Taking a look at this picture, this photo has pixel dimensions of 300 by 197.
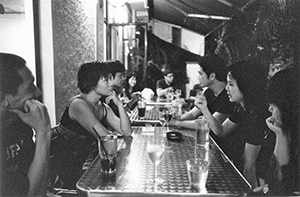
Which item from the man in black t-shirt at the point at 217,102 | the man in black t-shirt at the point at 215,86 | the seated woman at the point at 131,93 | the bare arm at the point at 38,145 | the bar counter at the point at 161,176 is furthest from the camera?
the seated woman at the point at 131,93

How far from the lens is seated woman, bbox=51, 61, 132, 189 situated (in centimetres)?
163

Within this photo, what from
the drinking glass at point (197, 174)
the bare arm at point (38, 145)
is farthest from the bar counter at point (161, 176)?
the bare arm at point (38, 145)

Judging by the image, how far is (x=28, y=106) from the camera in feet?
4.65

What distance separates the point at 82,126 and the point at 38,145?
1.41 ft

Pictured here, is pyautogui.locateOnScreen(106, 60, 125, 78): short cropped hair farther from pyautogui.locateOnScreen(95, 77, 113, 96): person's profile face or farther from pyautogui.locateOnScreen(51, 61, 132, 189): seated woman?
pyautogui.locateOnScreen(95, 77, 113, 96): person's profile face

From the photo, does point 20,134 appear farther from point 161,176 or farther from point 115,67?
point 115,67

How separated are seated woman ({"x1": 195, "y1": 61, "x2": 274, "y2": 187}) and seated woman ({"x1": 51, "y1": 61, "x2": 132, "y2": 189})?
0.66 meters

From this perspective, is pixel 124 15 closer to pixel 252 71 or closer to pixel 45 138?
pixel 252 71

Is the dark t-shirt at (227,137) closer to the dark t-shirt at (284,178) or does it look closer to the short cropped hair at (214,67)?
the short cropped hair at (214,67)

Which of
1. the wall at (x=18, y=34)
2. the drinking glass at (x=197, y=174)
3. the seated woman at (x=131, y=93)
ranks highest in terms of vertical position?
the wall at (x=18, y=34)

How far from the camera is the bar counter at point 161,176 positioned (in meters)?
0.99

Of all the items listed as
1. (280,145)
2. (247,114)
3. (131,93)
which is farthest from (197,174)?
(131,93)

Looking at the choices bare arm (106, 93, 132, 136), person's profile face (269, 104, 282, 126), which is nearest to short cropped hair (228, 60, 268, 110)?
person's profile face (269, 104, 282, 126)

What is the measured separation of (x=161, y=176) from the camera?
113cm
